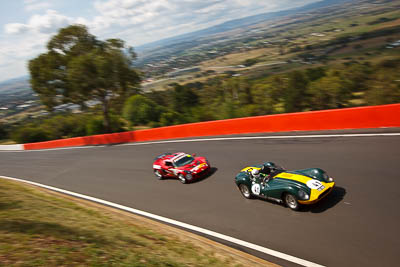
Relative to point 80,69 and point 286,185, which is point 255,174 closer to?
point 286,185

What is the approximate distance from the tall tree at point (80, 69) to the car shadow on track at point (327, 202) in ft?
69.7

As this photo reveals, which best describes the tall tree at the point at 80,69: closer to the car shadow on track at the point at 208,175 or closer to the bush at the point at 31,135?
the bush at the point at 31,135

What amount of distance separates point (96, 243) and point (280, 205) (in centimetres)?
519

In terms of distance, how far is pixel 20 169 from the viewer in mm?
22734

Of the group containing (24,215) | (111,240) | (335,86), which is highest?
(335,86)

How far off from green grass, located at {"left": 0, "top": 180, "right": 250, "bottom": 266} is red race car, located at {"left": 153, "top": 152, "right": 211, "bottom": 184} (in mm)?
3358

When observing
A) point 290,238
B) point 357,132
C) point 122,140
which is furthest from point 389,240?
point 122,140

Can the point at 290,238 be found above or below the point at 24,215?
below

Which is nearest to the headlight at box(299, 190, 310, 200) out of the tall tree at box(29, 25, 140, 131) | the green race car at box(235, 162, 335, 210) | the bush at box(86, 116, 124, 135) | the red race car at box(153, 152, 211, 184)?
the green race car at box(235, 162, 335, 210)

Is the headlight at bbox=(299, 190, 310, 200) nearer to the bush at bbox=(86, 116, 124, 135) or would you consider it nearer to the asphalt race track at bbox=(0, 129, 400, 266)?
the asphalt race track at bbox=(0, 129, 400, 266)

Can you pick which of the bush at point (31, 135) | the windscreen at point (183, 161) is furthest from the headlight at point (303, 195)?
the bush at point (31, 135)

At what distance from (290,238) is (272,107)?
75.5 feet

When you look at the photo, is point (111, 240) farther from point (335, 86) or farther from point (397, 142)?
point (335, 86)

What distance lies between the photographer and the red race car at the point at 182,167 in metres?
11.9
